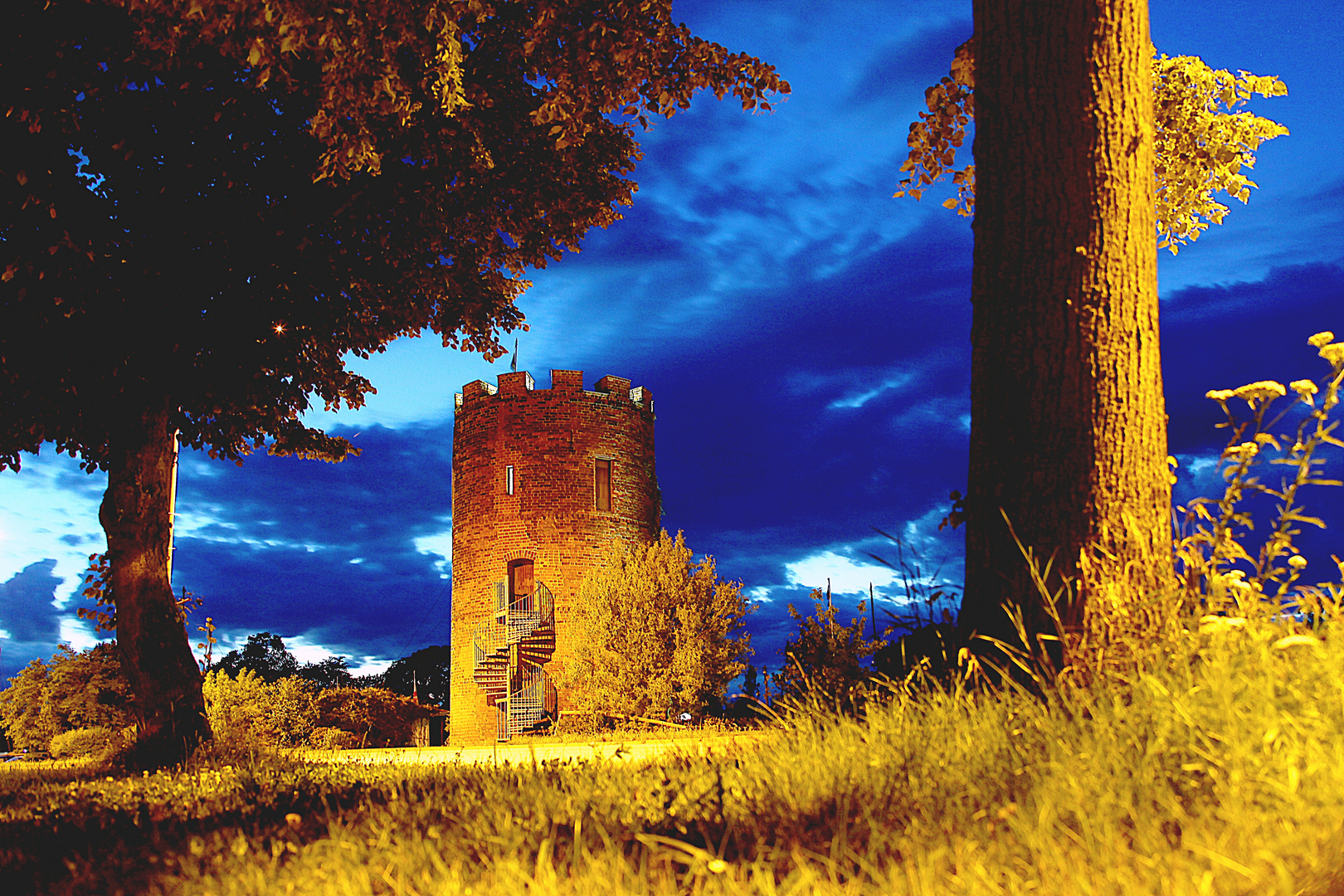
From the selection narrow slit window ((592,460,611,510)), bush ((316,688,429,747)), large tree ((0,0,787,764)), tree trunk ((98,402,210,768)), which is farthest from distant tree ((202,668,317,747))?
narrow slit window ((592,460,611,510))

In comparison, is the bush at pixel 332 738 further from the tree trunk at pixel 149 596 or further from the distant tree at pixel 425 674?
the distant tree at pixel 425 674

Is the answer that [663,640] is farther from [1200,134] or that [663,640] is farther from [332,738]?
[1200,134]

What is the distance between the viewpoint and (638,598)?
20625 mm

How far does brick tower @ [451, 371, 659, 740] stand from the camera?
26.6 m

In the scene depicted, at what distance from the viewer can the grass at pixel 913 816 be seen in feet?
7.38

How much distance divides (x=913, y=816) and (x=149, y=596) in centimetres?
1006

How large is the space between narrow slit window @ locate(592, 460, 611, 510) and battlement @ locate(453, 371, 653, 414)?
88.4 inches

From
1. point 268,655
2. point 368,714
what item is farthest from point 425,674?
point 368,714

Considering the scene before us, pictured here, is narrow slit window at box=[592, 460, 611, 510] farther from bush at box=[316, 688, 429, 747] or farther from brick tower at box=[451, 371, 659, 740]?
bush at box=[316, 688, 429, 747]

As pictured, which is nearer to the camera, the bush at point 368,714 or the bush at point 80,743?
the bush at point 80,743

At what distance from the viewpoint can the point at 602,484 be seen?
2834cm

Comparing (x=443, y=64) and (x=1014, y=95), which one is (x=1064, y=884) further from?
(x=443, y=64)

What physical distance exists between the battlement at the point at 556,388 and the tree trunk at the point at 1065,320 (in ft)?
80.2

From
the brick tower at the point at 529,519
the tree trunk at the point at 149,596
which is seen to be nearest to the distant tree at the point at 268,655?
the brick tower at the point at 529,519
